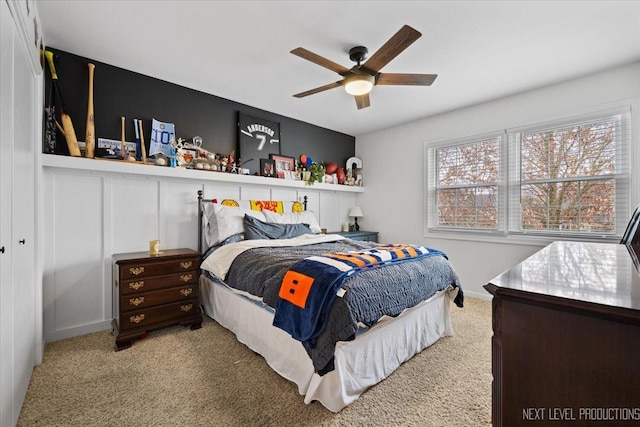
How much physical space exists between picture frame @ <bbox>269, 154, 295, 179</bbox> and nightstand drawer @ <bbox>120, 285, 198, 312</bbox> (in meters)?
1.97

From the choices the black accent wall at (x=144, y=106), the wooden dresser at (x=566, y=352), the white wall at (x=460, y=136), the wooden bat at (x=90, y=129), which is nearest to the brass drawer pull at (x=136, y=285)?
the wooden bat at (x=90, y=129)

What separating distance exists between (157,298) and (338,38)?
2.76 m

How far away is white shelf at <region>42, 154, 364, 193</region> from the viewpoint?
2367mm

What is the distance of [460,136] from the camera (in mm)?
3834

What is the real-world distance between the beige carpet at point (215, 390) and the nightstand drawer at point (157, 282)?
46 cm

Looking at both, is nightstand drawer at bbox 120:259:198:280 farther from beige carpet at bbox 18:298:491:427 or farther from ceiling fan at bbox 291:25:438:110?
ceiling fan at bbox 291:25:438:110

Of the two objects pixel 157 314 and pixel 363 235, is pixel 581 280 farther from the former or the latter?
pixel 363 235

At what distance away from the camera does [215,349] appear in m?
2.31

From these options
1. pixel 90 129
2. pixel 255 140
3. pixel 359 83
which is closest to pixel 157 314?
pixel 90 129

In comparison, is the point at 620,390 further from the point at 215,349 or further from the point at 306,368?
the point at 215,349

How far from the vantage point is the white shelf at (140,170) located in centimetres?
237

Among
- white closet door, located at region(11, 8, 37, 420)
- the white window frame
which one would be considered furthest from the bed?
the white window frame

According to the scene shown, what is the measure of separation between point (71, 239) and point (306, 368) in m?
2.45

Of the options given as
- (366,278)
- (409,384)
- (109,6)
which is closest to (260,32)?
(109,6)
